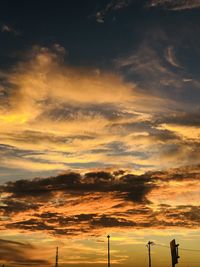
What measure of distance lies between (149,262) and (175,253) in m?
74.7

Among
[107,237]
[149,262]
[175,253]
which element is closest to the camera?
[175,253]

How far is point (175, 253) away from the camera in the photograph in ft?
68.4

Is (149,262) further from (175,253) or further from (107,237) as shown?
(175,253)

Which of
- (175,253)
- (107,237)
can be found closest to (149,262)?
(107,237)

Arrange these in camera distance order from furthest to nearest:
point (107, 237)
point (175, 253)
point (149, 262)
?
point (107, 237)
point (149, 262)
point (175, 253)

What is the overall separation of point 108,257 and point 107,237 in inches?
277

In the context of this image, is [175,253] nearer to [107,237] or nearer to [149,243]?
[149,243]

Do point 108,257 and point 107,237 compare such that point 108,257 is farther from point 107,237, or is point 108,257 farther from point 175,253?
point 175,253

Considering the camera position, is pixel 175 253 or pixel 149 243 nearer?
pixel 175 253

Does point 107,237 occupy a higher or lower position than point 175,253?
higher

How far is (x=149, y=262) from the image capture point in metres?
91.6

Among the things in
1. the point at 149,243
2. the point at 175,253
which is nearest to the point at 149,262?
the point at 149,243

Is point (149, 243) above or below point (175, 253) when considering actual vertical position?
above

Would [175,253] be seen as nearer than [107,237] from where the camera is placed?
Yes
